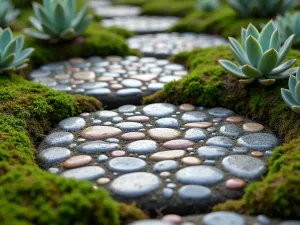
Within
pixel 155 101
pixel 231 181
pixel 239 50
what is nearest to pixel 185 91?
pixel 155 101

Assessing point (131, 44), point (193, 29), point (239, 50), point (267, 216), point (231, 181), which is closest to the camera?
point (267, 216)

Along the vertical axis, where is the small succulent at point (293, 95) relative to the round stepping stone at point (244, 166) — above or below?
above

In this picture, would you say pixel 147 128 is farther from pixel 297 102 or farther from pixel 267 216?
pixel 267 216

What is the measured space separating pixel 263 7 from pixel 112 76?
86.6 inches

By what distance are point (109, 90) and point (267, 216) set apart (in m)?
1.93

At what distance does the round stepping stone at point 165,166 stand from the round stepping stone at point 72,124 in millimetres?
759

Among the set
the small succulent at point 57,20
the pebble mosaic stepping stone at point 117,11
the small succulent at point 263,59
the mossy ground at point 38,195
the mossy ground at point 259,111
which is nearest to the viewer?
the mossy ground at point 38,195

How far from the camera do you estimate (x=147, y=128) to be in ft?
9.29

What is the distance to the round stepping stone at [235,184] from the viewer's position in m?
2.10

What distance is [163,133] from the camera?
2.71 m

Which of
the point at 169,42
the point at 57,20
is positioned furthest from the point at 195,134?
the point at 169,42

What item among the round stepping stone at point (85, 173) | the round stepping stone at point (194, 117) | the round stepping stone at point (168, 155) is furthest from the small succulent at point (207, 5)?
the round stepping stone at point (85, 173)

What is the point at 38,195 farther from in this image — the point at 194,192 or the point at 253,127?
the point at 253,127

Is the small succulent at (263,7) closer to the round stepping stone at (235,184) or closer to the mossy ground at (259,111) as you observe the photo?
the mossy ground at (259,111)
